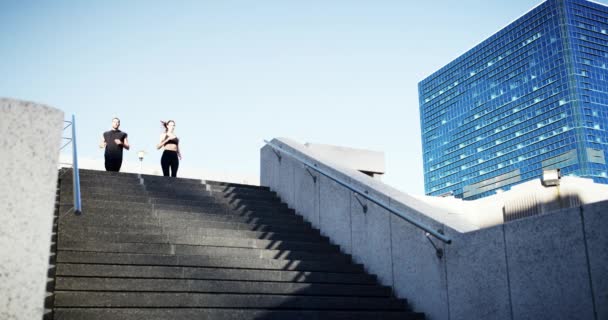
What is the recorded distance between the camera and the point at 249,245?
7.57m

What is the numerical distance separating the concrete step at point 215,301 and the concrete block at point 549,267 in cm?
162

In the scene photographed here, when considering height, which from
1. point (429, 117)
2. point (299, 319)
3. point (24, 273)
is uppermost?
point (429, 117)

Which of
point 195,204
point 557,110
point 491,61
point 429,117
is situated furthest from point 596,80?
point 195,204

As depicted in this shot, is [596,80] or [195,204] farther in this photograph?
[596,80]

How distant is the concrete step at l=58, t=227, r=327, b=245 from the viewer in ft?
22.1

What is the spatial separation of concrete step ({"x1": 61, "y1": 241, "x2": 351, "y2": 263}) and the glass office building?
412 feet

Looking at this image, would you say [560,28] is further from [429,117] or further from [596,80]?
[429,117]

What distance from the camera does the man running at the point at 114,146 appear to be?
10.9 m

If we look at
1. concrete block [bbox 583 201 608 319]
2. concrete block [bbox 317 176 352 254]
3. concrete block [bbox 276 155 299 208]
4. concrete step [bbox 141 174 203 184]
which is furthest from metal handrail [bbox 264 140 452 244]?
concrete step [bbox 141 174 203 184]

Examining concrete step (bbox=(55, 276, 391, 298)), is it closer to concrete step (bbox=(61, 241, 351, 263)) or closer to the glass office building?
concrete step (bbox=(61, 241, 351, 263))

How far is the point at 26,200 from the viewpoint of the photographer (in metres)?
3.13

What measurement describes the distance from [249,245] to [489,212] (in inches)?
384

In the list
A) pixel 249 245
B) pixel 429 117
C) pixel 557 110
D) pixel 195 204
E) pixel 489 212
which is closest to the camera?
pixel 249 245

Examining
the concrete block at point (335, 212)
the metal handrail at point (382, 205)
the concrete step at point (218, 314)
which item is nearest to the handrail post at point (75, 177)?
the concrete step at point (218, 314)
